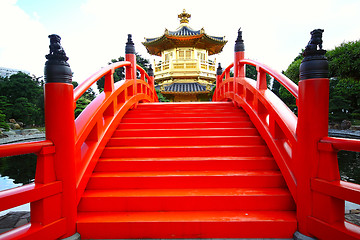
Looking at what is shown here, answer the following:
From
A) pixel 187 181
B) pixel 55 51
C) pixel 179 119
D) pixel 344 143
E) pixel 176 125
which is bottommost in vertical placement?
pixel 187 181

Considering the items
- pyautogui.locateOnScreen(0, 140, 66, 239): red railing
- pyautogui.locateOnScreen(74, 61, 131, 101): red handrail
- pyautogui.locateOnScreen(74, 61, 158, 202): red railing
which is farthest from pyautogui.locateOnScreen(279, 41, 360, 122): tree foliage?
pyautogui.locateOnScreen(0, 140, 66, 239): red railing

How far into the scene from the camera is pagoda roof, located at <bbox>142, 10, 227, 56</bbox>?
19484 millimetres

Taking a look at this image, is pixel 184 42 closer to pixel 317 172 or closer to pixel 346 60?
pixel 346 60

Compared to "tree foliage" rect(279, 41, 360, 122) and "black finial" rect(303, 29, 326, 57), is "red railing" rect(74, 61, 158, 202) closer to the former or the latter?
"black finial" rect(303, 29, 326, 57)

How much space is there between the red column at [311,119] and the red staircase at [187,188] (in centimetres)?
26

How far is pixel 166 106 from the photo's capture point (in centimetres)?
499

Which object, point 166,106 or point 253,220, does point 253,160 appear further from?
point 166,106

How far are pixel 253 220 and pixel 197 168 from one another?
3.01 ft

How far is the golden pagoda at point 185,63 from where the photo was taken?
1931 centimetres

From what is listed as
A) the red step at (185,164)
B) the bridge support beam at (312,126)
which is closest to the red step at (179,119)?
the red step at (185,164)

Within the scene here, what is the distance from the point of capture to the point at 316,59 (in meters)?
1.99

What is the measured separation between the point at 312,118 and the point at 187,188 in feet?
4.83

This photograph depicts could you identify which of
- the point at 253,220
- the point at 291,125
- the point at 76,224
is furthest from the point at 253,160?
the point at 76,224

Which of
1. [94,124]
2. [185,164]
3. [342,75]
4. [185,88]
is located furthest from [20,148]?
[185,88]
